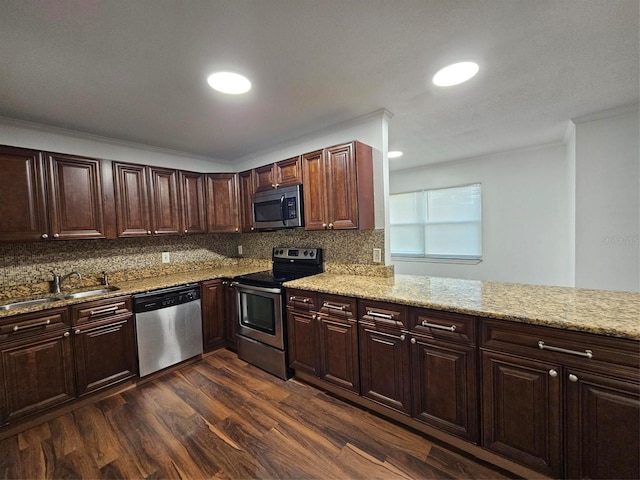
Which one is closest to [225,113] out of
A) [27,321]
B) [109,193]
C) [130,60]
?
[130,60]

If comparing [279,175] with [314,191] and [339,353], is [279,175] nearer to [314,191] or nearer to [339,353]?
[314,191]

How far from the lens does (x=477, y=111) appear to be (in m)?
2.48

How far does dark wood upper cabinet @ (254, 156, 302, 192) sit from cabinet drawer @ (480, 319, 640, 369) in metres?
2.04

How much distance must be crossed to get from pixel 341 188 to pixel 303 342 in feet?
4.68

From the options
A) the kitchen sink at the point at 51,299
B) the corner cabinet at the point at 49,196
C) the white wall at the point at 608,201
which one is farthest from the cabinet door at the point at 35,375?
the white wall at the point at 608,201

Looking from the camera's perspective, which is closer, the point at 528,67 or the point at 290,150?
the point at 528,67

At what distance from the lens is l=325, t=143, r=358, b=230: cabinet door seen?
2344mm

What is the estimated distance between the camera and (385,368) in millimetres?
1888

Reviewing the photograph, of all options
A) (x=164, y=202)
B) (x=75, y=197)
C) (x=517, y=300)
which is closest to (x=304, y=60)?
(x=517, y=300)

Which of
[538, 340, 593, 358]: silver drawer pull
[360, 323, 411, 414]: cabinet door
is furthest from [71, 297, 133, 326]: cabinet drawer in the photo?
[538, 340, 593, 358]: silver drawer pull

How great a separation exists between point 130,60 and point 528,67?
8.28 feet

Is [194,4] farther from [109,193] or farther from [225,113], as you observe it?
[109,193]

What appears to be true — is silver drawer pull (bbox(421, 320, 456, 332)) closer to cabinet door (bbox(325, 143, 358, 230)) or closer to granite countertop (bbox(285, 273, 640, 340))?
granite countertop (bbox(285, 273, 640, 340))

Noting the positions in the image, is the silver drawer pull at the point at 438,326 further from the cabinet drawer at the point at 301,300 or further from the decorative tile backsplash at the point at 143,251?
the decorative tile backsplash at the point at 143,251
